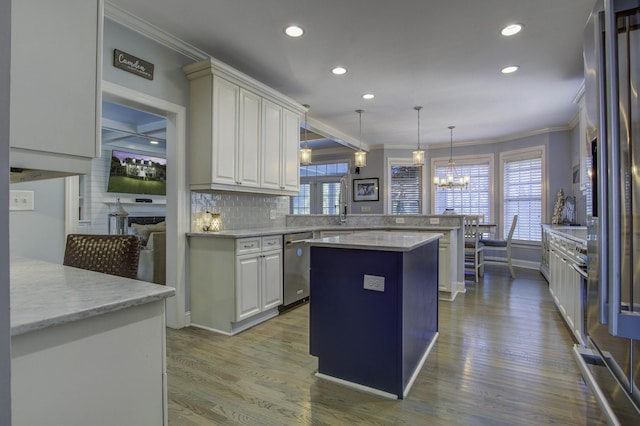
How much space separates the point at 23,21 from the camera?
752 millimetres

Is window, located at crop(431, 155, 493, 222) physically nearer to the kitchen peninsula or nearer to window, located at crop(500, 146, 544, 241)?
window, located at crop(500, 146, 544, 241)

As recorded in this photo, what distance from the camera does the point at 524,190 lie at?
6.75 metres

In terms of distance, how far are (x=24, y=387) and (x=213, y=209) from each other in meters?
2.91

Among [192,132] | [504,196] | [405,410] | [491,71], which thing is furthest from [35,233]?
[504,196]

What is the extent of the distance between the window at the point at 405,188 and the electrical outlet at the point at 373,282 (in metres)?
6.09

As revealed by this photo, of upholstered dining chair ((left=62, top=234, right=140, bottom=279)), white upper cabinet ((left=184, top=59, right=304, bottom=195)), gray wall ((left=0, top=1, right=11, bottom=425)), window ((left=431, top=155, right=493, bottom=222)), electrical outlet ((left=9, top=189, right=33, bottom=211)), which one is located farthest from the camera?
window ((left=431, top=155, right=493, bottom=222))

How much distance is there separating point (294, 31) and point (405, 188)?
5746 millimetres

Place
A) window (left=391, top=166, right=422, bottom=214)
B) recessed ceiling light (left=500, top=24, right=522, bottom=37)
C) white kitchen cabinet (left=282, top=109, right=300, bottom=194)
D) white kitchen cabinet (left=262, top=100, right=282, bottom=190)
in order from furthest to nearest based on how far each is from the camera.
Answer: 1. window (left=391, top=166, right=422, bottom=214)
2. white kitchen cabinet (left=282, top=109, right=300, bottom=194)
3. white kitchen cabinet (left=262, top=100, right=282, bottom=190)
4. recessed ceiling light (left=500, top=24, right=522, bottom=37)

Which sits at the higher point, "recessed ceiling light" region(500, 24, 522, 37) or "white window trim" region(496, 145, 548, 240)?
"recessed ceiling light" region(500, 24, 522, 37)

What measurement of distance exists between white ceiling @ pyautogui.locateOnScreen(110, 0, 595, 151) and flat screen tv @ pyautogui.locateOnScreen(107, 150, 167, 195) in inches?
158

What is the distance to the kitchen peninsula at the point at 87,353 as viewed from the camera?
0.75m

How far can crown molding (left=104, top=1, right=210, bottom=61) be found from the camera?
2.54 meters

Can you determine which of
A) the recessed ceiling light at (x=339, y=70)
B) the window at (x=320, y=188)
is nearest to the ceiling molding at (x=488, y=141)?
the window at (x=320, y=188)

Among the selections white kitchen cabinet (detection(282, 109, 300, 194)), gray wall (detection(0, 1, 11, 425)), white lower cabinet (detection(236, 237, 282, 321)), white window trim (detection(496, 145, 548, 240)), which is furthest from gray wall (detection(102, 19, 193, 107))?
white window trim (detection(496, 145, 548, 240))
